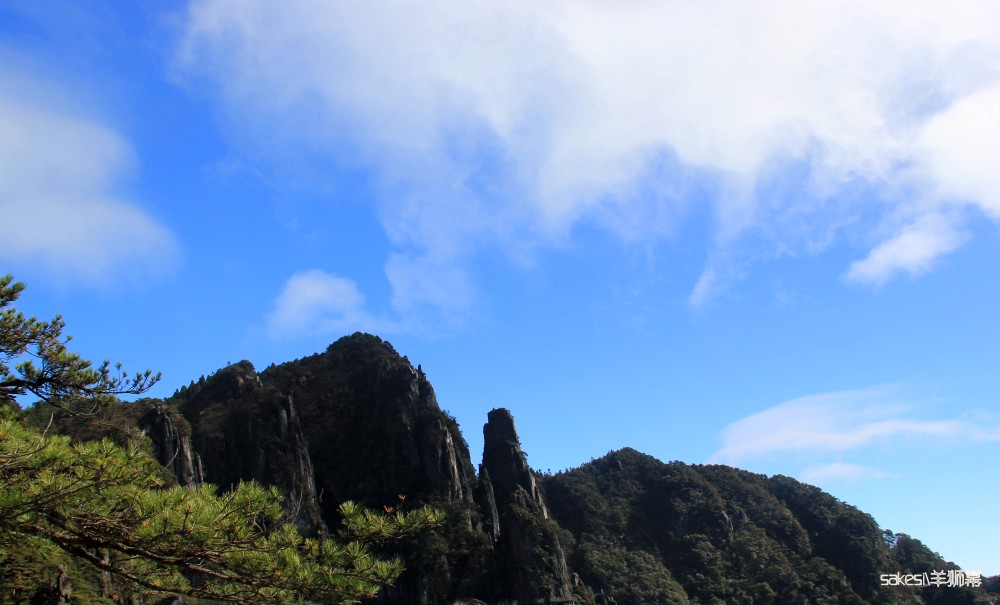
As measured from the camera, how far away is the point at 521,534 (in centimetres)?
6650

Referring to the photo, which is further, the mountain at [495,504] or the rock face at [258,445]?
the rock face at [258,445]

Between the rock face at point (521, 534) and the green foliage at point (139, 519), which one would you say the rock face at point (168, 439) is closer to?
the rock face at point (521, 534)

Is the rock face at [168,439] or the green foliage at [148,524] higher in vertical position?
the rock face at [168,439]

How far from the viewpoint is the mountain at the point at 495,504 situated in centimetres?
A: 6506

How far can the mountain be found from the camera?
213 feet

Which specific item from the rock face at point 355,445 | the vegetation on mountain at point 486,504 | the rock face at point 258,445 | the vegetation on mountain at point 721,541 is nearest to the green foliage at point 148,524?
the vegetation on mountain at point 486,504

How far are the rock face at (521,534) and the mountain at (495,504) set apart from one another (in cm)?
15

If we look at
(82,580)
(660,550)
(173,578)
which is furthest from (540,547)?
(173,578)

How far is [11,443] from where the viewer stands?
780 centimetres

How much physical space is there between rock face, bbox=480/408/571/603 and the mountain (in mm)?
153

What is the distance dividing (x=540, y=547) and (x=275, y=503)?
193 feet

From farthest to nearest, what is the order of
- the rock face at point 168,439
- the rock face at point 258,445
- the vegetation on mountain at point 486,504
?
the rock face at point 258,445
the vegetation on mountain at point 486,504
the rock face at point 168,439

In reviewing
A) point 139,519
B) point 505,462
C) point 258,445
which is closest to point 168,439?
point 258,445

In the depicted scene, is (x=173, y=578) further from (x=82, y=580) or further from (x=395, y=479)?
(x=395, y=479)
